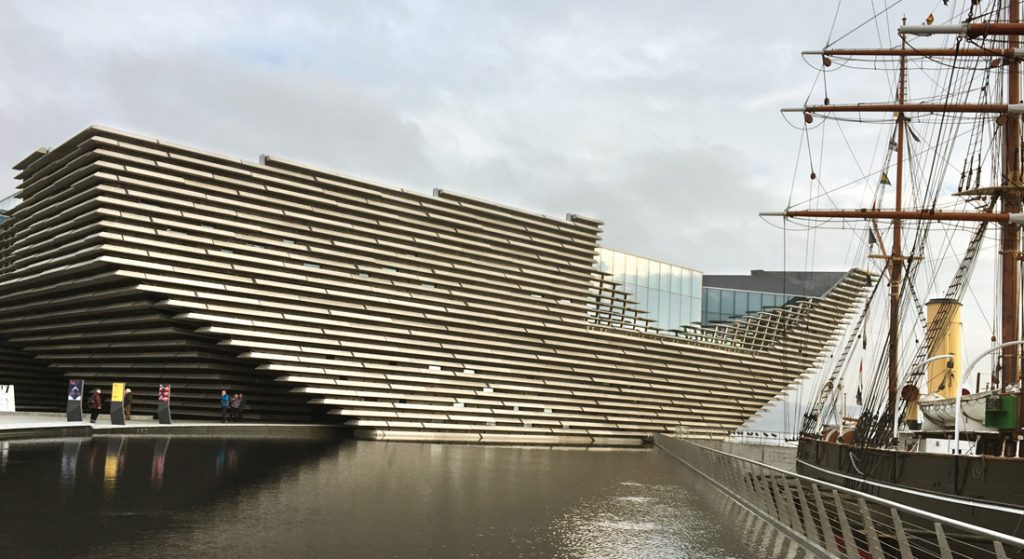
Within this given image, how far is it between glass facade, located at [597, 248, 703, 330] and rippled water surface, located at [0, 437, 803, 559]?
20631mm

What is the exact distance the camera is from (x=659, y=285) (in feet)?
140

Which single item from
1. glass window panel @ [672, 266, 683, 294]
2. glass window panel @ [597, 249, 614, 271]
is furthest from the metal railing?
glass window panel @ [672, 266, 683, 294]

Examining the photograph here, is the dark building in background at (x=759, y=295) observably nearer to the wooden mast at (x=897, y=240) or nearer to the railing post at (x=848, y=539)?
the wooden mast at (x=897, y=240)

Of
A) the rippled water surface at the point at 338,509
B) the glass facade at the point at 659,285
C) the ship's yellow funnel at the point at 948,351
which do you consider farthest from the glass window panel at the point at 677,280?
the rippled water surface at the point at 338,509

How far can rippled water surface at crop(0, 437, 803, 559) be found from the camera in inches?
343

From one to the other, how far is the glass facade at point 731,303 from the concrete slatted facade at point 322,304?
24.3 feet

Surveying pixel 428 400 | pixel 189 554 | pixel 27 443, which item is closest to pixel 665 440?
pixel 428 400

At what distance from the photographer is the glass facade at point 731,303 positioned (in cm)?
4584

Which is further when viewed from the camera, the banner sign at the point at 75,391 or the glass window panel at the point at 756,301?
the glass window panel at the point at 756,301

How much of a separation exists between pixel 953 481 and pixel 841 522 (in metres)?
8.15

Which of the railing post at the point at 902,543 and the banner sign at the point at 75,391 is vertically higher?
the banner sign at the point at 75,391

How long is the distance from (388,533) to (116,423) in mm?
18564

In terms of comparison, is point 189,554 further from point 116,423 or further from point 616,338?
point 616,338

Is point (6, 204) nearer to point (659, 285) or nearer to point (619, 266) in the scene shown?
point (619, 266)
